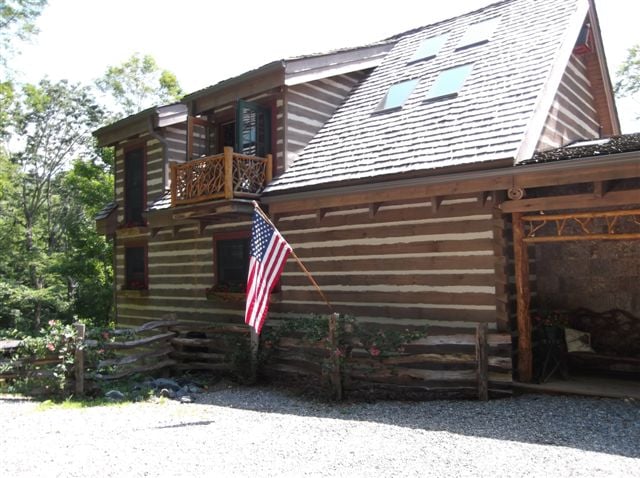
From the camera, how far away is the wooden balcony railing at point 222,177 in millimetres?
11172

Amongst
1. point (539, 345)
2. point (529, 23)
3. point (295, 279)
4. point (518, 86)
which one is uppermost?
point (529, 23)

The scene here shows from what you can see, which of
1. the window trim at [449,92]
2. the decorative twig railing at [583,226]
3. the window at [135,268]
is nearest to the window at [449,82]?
the window trim at [449,92]

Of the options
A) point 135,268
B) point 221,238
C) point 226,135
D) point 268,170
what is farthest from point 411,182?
point 135,268

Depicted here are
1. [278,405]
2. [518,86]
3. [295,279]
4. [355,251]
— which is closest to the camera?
[278,405]

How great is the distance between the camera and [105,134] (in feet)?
53.8

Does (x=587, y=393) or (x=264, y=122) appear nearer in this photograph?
(x=587, y=393)

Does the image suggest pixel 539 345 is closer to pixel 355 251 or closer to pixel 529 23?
pixel 355 251

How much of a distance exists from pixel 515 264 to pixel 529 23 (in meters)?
6.14

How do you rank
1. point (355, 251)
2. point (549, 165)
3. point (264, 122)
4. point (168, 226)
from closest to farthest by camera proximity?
1. point (549, 165)
2. point (355, 251)
3. point (264, 122)
4. point (168, 226)

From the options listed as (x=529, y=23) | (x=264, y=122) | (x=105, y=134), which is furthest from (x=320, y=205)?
(x=105, y=134)

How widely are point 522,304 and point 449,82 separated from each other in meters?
5.01

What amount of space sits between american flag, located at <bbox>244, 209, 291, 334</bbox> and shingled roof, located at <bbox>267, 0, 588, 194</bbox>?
5.54 ft

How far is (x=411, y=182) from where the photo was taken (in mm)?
8945

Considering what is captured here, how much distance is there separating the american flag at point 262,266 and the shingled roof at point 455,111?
169 centimetres
